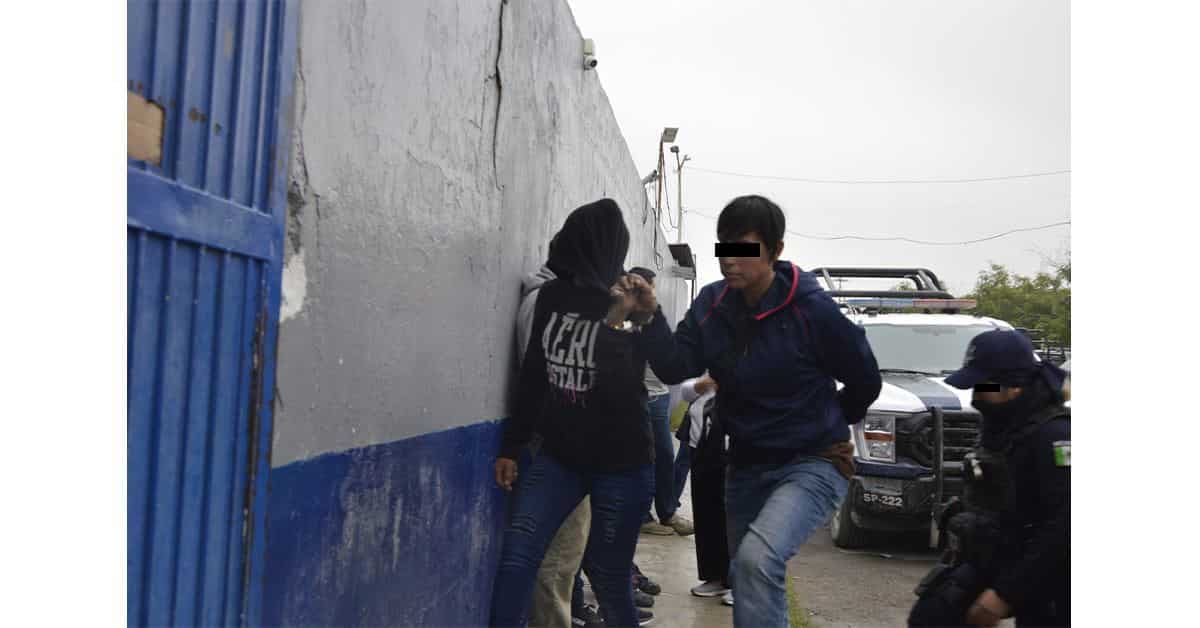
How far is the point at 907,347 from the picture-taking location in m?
7.68

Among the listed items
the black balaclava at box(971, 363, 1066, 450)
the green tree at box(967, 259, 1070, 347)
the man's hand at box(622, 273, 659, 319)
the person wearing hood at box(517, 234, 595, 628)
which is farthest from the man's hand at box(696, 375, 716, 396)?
the green tree at box(967, 259, 1070, 347)

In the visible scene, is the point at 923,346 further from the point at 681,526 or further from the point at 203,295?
the point at 203,295

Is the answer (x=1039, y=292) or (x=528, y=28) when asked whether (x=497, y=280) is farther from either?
(x=1039, y=292)

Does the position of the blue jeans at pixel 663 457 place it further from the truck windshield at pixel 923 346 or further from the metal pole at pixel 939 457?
the truck windshield at pixel 923 346

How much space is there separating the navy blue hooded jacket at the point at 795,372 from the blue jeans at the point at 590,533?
1.50 ft

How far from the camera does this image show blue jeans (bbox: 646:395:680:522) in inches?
211

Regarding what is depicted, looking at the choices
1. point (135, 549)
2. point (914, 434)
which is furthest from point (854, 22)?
point (914, 434)

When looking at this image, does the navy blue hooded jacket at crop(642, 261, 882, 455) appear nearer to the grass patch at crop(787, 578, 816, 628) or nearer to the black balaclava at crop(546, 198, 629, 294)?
the black balaclava at crop(546, 198, 629, 294)

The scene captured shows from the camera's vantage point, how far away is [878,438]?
6383mm

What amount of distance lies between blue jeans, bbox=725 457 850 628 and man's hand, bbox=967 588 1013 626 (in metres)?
0.50

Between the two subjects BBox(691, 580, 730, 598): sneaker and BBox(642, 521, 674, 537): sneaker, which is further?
BBox(642, 521, 674, 537): sneaker

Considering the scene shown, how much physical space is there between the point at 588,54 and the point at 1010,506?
393 centimetres

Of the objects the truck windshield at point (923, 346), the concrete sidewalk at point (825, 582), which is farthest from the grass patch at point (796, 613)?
the truck windshield at point (923, 346)

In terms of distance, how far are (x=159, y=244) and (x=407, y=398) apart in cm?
136
